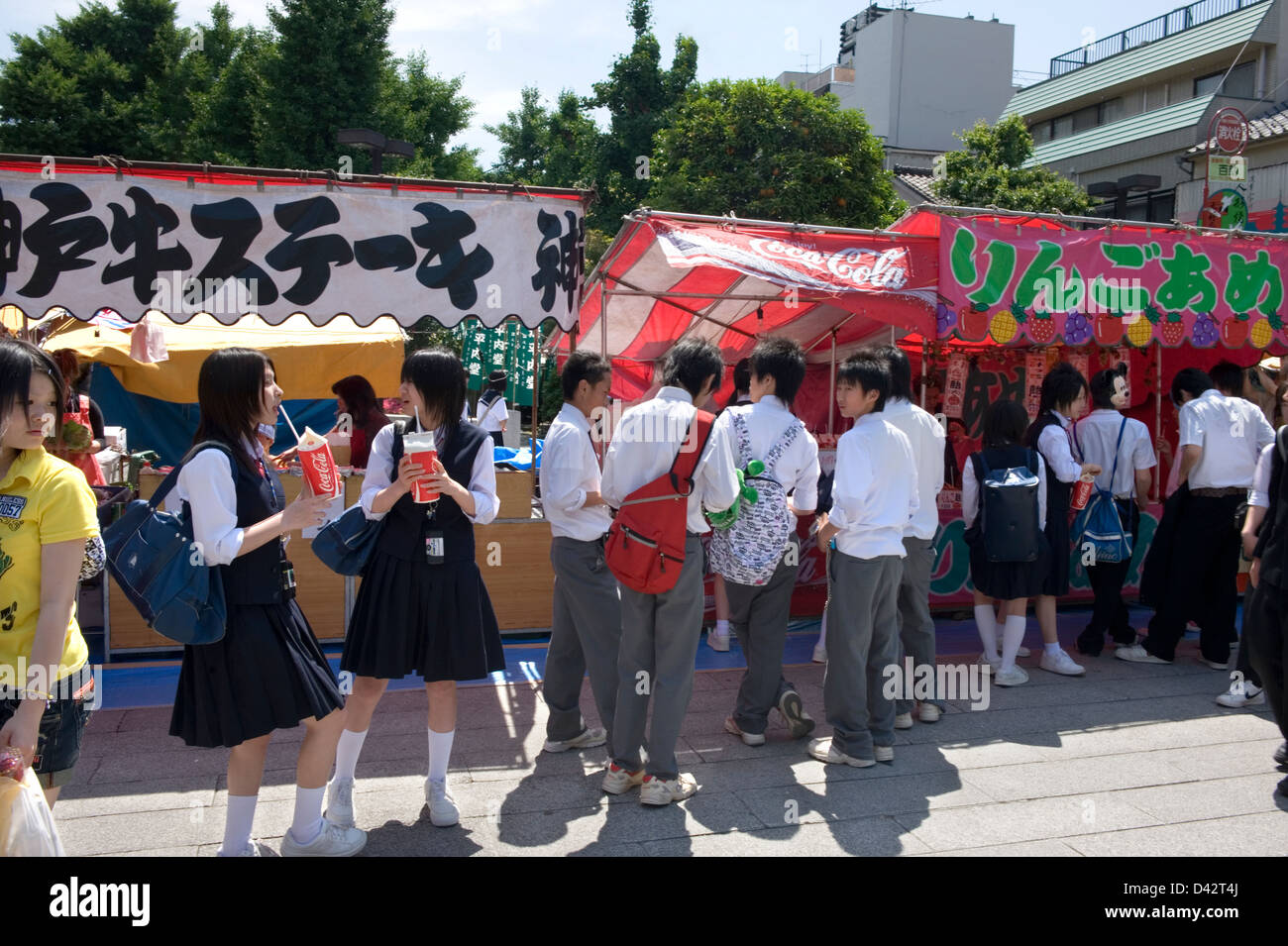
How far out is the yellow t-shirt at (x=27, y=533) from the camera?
2.32 meters

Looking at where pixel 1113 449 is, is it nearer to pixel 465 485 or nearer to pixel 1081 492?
pixel 1081 492

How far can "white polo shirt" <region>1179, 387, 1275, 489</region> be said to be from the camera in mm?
5594

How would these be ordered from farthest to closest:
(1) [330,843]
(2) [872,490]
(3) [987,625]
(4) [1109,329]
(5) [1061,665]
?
(4) [1109,329] < (5) [1061,665] < (3) [987,625] < (2) [872,490] < (1) [330,843]

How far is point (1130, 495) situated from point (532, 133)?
90.3ft

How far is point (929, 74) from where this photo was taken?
→ 3297cm

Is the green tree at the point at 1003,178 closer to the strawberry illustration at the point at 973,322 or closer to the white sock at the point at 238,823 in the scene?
the strawberry illustration at the point at 973,322

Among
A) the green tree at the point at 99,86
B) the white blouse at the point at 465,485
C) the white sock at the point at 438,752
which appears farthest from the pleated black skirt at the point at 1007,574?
the green tree at the point at 99,86

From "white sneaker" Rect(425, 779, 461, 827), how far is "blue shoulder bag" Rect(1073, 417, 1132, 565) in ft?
14.5

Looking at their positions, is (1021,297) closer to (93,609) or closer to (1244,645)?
(1244,645)

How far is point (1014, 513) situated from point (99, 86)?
73.0ft

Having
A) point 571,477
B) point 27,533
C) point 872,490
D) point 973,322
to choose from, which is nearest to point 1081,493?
point 973,322

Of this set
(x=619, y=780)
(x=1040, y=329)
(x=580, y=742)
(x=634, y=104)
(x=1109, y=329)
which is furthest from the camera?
(x=634, y=104)

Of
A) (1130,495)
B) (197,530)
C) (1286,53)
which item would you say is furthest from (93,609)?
(1286,53)

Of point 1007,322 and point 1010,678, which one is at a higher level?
point 1007,322
